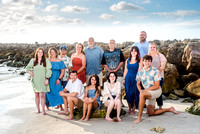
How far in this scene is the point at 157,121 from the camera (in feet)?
16.2

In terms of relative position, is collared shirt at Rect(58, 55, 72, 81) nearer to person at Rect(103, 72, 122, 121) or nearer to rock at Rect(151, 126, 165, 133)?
person at Rect(103, 72, 122, 121)

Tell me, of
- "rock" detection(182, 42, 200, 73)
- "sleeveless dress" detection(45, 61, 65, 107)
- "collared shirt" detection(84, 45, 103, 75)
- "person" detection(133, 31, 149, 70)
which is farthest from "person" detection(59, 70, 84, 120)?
"rock" detection(182, 42, 200, 73)

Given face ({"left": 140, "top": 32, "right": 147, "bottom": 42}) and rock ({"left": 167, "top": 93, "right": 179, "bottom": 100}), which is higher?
face ({"left": 140, "top": 32, "right": 147, "bottom": 42})

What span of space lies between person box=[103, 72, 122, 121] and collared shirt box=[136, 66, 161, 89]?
2.13 ft

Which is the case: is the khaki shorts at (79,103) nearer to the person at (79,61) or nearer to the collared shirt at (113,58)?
the person at (79,61)

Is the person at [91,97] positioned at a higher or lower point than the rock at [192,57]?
lower

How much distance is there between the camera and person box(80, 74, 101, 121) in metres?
5.17

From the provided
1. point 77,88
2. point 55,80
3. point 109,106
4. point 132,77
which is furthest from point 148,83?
point 55,80

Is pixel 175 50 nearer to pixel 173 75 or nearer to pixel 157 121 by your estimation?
pixel 173 75

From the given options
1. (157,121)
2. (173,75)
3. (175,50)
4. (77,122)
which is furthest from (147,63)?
(175,50)

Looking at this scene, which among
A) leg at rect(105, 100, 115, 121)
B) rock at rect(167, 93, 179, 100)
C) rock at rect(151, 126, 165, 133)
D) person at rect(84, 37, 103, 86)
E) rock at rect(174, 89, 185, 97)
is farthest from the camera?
rock at rect(174, 89, 185, 97)

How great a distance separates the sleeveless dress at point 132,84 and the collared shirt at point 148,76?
0.32 metres

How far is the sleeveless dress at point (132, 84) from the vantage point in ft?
18.3

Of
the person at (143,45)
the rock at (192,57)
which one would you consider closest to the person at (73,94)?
the person at (143,45)
